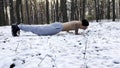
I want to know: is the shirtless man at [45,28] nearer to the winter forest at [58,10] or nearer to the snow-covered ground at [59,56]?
the snow-covered ground at [59,56]

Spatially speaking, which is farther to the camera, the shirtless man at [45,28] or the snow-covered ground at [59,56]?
the shirtless man at [45,28]

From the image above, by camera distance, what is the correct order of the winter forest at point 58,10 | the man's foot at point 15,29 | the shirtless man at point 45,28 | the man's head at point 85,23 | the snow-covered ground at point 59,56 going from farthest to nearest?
the winter forest at point 58,10 < the man's head at point 85,23 < the shirtless man at point 45,28 < the man's foot at point 15,29 < the snow-covered ground at point 59,56

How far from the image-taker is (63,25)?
1142 cm

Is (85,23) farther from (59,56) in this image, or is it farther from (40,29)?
(59,56)

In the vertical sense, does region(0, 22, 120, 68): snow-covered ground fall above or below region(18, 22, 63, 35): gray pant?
below

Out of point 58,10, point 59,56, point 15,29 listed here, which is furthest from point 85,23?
point 58,10

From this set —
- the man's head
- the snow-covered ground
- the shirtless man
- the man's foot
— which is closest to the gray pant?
the shirtless man


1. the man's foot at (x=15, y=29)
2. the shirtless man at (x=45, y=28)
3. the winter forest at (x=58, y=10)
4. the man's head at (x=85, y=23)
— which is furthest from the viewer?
the winter forest at (x=58, y=10)

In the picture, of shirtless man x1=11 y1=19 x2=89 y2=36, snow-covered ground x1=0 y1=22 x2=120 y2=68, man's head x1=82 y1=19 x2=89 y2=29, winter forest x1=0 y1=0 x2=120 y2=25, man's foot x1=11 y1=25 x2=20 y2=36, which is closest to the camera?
snow-covered ground x1=0 y1=22 x2=120 y2=68

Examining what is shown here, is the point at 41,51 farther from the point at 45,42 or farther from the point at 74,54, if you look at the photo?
the point at 45,42

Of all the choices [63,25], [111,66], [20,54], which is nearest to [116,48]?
[111,66]

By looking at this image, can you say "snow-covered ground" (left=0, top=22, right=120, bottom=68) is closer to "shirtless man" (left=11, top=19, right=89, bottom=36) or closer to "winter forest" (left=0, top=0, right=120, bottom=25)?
"shirtless man" (left=11, top=19, right=89, bottom=36)

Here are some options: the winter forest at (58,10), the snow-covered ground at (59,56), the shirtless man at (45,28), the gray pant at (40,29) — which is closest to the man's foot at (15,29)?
the shirtless man at (45,28)

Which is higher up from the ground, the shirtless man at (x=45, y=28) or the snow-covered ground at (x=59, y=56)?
the shirtless man at (x=45, y=28)
